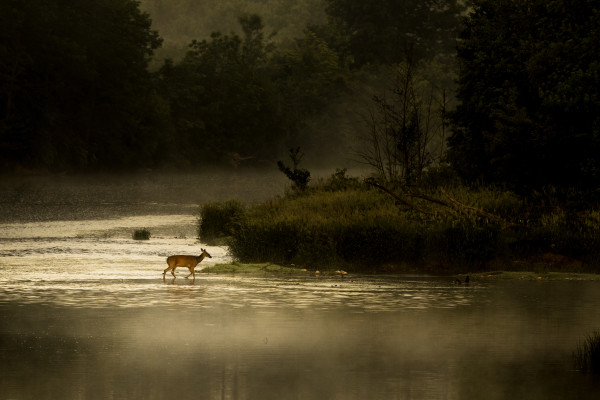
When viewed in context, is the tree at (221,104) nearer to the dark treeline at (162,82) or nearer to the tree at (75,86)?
the dark treeline at (162,82)

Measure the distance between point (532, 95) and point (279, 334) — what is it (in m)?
22.0

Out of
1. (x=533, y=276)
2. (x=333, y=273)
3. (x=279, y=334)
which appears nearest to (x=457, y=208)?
(x=533, y=276)

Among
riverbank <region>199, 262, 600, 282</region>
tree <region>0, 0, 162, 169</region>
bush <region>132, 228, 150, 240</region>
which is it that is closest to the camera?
riverbank <region>199, 262, 600, 282</region>

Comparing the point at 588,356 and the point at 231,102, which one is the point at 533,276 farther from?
the point at 231,102

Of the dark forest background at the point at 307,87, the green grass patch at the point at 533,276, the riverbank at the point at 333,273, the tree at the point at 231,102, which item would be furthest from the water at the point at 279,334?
the tree at the point at 231,102

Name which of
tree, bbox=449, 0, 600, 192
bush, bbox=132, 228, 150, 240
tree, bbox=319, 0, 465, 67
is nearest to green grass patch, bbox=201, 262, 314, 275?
tree, bbox=449, 0, 600, 192

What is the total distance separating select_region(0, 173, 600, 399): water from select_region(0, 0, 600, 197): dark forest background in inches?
406

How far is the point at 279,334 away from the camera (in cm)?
1858

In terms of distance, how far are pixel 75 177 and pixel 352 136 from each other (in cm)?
5323

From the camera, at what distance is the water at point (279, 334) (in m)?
14.3

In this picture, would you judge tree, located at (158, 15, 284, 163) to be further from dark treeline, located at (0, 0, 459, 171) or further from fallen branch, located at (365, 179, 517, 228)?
fallen branch, located at (365, 179, 517, 228)

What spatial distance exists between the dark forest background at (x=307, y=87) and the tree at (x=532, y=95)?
2.3 inches

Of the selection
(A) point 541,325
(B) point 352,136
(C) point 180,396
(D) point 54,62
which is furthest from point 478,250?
(B) point 352,136

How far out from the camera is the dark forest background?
1448 inches
